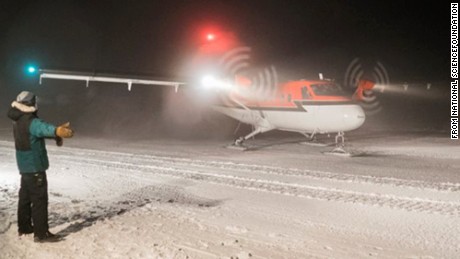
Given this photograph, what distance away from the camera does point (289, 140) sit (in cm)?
1947

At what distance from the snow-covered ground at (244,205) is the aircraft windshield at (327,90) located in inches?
92.9

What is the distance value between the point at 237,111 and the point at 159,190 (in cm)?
988

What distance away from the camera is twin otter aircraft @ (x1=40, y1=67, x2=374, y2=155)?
15055 millimetres

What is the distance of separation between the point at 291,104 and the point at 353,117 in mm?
2543

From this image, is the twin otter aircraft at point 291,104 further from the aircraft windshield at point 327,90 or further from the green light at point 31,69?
the green light at point 31,69

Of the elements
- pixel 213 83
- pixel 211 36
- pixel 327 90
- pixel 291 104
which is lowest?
pixel 291 104

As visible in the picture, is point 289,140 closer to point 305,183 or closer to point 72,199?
point 305,183

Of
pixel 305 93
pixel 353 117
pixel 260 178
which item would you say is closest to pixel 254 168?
pixel 260 178

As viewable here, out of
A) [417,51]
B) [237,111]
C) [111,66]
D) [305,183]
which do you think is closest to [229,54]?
[237,111]

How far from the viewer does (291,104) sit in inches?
647

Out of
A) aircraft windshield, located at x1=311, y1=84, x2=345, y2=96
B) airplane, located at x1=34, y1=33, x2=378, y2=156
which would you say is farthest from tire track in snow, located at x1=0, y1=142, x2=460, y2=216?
aircraft windshield, located at x1=311, y1=84, x2=345, y2=96

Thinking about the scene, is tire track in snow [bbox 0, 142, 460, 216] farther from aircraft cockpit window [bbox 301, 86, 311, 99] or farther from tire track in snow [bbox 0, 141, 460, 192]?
aircraft cockpit window [bbox 301, 86, 311, 99]

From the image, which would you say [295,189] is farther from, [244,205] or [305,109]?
[305,109]

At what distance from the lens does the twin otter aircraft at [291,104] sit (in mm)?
15055
